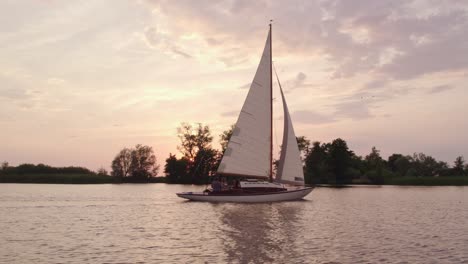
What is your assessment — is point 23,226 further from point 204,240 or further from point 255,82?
point 255,82

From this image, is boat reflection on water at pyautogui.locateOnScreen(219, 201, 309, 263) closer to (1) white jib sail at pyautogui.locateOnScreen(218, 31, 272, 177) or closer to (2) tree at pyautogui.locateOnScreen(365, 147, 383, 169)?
(1) white jib sail at pyautogui.locateOnScreen(218, 31, 272, 177)

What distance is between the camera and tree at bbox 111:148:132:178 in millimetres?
168750

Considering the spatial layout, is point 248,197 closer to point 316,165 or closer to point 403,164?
point 316,165

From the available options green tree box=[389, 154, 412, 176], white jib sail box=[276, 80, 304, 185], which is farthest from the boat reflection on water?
→ green tree box=[389, 154, 412, 176]

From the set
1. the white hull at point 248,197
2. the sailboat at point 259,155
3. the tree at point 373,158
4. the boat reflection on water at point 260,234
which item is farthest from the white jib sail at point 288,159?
the tree at point 373,158

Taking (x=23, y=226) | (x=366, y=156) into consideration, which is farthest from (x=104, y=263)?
(x=366, y=156)

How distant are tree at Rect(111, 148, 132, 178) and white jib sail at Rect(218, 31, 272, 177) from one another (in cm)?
12268

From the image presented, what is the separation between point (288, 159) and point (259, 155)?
3.64m

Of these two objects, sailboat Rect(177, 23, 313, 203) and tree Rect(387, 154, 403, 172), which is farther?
tree Rect(387, 154, 403, 172)

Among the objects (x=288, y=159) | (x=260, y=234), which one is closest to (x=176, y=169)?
(x=288, y=159)

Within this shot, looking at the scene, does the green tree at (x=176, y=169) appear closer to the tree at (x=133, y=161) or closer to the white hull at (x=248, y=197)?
the tree at (x=133, y=161)

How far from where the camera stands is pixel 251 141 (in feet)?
169

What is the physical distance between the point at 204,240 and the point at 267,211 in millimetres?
17174

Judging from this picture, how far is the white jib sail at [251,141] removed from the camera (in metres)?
51.4
